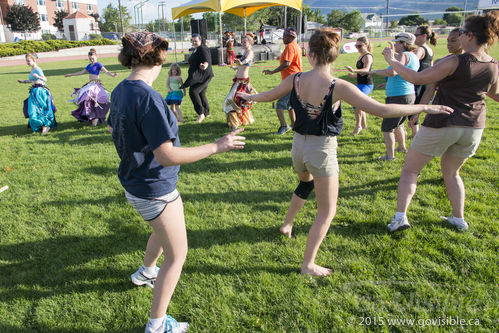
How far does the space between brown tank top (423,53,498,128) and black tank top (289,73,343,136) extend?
A: 1.28 m

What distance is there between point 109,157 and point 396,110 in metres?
5.32

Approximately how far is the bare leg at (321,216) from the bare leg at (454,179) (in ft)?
4.98

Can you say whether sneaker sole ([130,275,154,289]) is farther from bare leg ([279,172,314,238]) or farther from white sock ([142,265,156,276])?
bare leg ([279,172,314,238])

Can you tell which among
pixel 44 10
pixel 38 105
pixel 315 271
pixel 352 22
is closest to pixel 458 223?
pixel 315 271

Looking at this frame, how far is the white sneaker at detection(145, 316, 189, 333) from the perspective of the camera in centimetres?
233

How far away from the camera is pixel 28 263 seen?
3.36 metres

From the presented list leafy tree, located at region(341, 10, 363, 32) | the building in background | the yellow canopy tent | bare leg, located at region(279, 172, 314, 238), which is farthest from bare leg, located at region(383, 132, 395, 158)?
leafy tree, located at region(341, 10, 363, 32)

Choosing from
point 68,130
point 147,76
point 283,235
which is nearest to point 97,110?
point 68,130

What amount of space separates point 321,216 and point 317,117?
84 centimetres

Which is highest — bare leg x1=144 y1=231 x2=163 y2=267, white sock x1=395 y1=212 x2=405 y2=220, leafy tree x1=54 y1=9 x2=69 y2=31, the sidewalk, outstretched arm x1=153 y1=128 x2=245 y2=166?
leafy tree x1=54 y1=9 x2=69 y2=31

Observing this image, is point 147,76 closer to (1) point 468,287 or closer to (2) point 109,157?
(1) point 468,287

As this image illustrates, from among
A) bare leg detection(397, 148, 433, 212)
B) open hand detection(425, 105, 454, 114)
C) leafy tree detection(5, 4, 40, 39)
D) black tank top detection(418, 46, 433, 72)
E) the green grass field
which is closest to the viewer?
open hand detection(425, 105, 454, 114)

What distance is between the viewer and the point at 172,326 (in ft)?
7.90

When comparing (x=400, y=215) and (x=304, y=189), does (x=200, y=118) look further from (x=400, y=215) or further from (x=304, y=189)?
(x=400, y=215)
